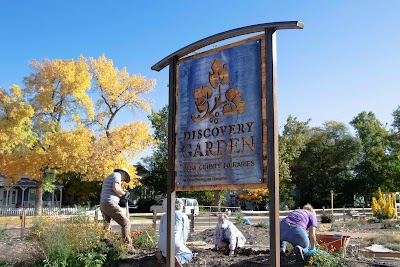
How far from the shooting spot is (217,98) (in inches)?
237

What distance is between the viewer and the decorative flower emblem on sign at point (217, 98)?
5777 millimetres

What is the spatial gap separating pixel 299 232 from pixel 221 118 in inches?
95.2

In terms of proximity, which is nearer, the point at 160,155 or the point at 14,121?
the point at 14,121

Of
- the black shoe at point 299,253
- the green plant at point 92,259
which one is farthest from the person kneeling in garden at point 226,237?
the green plant at point 92,259

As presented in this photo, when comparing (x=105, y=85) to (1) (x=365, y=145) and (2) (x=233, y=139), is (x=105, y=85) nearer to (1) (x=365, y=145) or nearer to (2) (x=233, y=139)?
(2) (x=233, y=139)

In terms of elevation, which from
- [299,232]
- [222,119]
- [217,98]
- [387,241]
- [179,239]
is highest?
[217,98]

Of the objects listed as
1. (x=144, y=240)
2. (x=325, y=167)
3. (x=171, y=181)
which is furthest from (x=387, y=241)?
(x=325, y=167)

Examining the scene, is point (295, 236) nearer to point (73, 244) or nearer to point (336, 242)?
point (336, 242)

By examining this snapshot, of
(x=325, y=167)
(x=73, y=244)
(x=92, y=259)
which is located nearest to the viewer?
(x=92, y=259)

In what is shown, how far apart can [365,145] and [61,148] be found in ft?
128

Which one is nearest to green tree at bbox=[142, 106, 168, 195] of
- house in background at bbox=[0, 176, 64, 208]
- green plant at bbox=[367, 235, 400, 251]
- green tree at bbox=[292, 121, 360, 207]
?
house in background at bbox=[0, 176, 64, 208]

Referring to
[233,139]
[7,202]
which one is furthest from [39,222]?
[7,202]

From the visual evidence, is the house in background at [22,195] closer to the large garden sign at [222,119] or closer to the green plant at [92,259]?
the green plant at [92,259]

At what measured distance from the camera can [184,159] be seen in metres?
6.32
